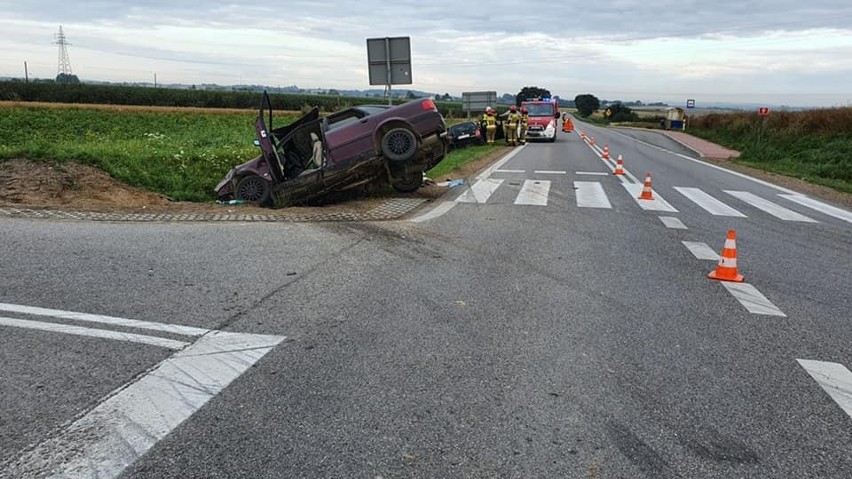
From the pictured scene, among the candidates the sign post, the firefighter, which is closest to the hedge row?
the firefighter

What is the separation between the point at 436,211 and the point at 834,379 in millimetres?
6882

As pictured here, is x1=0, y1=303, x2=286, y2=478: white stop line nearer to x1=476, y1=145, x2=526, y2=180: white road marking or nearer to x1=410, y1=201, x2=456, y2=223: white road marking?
x1=410, y1=201, x2=456, y2=223: white road marking

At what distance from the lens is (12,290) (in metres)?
5.44

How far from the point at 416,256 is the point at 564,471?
14.3ft

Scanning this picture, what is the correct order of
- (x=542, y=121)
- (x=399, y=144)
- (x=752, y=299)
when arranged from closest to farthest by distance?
1. (x=752, y=299)
2. (x=399, y=144)
3. (x=542, y=121)

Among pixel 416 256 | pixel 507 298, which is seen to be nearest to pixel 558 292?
pixel 507 298

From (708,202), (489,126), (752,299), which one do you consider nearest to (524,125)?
(489,126)

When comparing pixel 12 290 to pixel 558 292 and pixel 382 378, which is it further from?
pixel 558 292

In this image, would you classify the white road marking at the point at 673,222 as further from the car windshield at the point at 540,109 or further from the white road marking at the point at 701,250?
the car windshield at the point at 540,109

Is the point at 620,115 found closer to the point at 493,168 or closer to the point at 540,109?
the point at 540,109

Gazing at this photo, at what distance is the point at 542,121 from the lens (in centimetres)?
3316

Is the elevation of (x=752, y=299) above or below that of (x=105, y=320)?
below

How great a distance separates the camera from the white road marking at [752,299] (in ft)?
17.6

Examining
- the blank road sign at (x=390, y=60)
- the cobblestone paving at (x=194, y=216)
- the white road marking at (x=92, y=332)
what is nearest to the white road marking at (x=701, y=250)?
the cobblestone paving at (x=194, y=216)
